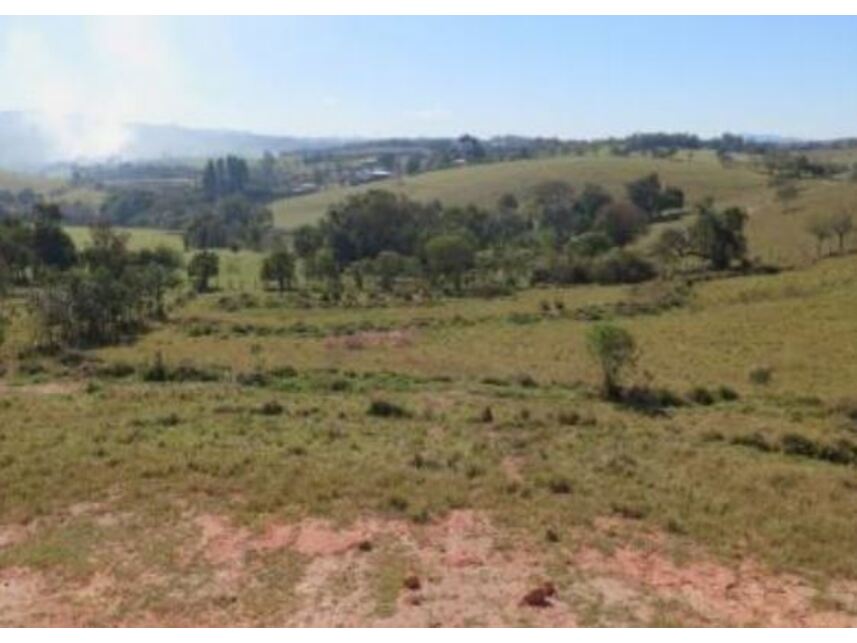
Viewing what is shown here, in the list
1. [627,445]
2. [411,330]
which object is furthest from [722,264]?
[627,445]

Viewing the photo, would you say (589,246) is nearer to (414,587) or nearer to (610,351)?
(610,351)

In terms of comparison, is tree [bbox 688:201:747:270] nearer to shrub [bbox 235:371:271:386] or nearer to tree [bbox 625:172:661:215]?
tree [bbox 625:172:661:215]

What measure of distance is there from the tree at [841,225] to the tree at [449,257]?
1272 inches

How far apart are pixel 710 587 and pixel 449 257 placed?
69.6m

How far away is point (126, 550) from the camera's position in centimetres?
2189

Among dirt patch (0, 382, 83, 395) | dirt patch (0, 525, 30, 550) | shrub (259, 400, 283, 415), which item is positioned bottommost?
dirt patch (0, 382, 83, 395)

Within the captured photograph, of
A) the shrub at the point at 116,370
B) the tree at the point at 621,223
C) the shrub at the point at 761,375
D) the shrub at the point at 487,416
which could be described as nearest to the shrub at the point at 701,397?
the shrub at the point at 761,375

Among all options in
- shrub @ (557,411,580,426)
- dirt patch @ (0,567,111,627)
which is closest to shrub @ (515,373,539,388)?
shrub @ (557,411,580,426)

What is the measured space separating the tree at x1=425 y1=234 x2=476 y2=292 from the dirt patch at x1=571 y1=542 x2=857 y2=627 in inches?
2636

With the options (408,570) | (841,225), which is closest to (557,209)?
(841,225)

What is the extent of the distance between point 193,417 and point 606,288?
175 ft

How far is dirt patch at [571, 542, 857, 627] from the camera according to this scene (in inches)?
741

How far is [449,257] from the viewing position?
88875mm

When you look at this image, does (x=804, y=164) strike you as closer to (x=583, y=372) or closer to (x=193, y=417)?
(x=583, y=372)
